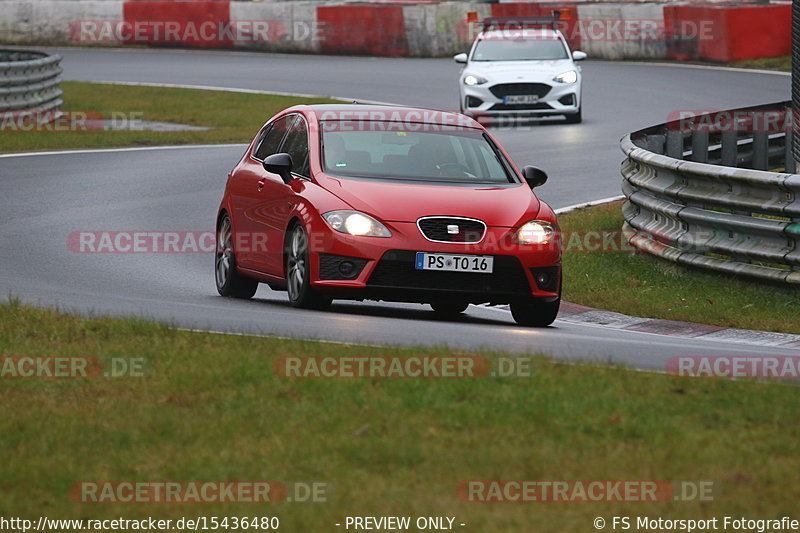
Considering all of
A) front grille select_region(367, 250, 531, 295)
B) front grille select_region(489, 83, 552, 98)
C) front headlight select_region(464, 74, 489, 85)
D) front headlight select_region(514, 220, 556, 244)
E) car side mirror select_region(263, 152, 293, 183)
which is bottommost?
front grille select_region(489, 83, 552, 98)

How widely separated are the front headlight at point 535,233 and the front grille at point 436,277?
0.17 meters

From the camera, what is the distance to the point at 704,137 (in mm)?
17781

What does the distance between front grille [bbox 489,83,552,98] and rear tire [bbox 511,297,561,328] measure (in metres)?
16.6

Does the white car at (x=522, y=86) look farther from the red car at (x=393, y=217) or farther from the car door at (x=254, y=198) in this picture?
the red car at (x=393, y=217)

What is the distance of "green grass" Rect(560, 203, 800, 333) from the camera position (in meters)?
12.0

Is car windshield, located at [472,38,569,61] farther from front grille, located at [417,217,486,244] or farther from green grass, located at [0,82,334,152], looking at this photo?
front grille, located at [417,217,486,244]

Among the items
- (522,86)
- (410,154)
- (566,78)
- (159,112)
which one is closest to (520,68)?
(522,86)

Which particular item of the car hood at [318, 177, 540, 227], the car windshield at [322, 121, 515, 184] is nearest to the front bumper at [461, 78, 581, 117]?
the car windshield at [322, 121, 515, 184]

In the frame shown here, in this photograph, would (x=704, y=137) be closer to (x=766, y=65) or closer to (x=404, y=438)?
(x=404, y=438)

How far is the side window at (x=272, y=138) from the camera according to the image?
12257 millimetres

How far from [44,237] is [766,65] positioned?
24.8 metres

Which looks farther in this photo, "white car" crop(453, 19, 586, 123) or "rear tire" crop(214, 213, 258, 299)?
Result: "white car" crop(453, 19, 586, 123)

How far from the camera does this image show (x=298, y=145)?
38.5 feet

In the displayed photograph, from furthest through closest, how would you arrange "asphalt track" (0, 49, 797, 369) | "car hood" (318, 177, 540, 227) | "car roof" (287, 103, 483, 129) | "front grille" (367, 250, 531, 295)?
1. "car roof" (287, 103, 483, 129)
2. "car hood" (318, 177, 540, 227)
3. "front grille" (367, 250, 531, 295)
4. "asphalt track" (0, 49, 797, 369)
